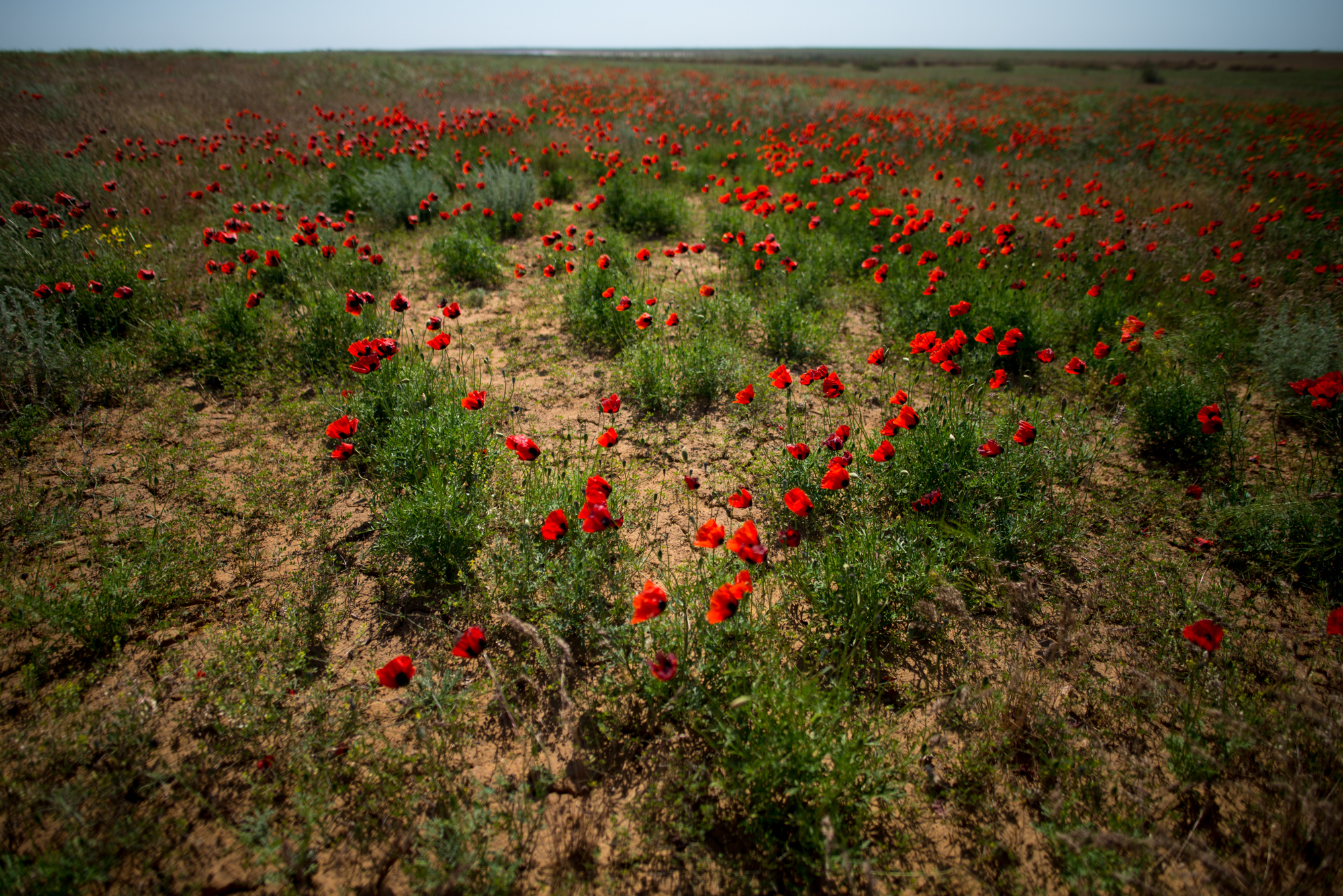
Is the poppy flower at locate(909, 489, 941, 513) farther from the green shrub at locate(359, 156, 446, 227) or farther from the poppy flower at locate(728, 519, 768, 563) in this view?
the green shrub at locate(359, 156, 446, 227)

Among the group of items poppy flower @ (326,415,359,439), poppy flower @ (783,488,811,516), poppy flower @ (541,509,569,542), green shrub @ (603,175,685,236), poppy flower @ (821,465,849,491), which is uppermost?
green shrub @ (603,175,685,236)

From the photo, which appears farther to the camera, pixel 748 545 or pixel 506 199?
pixel 506 199

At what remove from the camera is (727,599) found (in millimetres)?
1994

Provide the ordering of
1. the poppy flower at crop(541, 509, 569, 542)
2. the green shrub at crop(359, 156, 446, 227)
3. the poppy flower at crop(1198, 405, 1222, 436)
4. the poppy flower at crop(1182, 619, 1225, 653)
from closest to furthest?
1. the poppy flower at crop(1182, 619, 1225, 653)
2. the poppy flower at crop(541, 509, 569, 542)
3. the poppy flower at crop(1198, 405, 1222, 436)
4. the green shrub at crop(359, 156, 446, 227)

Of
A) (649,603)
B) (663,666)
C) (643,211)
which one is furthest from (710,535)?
(643,211)

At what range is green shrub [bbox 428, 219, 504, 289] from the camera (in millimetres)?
5777

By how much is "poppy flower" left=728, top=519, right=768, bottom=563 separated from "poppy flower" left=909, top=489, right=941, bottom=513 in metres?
1.17

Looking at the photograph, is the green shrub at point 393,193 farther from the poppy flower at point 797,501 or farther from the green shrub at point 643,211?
the poppy flower at point 797,501

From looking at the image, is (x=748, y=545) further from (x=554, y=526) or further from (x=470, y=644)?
(x=470, y=644)

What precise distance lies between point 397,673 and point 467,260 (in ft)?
16.3

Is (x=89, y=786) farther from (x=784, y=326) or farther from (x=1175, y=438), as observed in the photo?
(x=1175, y=438)

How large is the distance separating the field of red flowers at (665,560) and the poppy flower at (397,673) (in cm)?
3

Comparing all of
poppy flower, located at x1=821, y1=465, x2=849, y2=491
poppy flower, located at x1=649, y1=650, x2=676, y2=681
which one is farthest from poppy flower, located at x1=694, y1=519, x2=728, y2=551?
poppy flower, located at x1=821, y1=465, x2=849, y2=491

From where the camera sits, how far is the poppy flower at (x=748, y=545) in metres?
2.03
